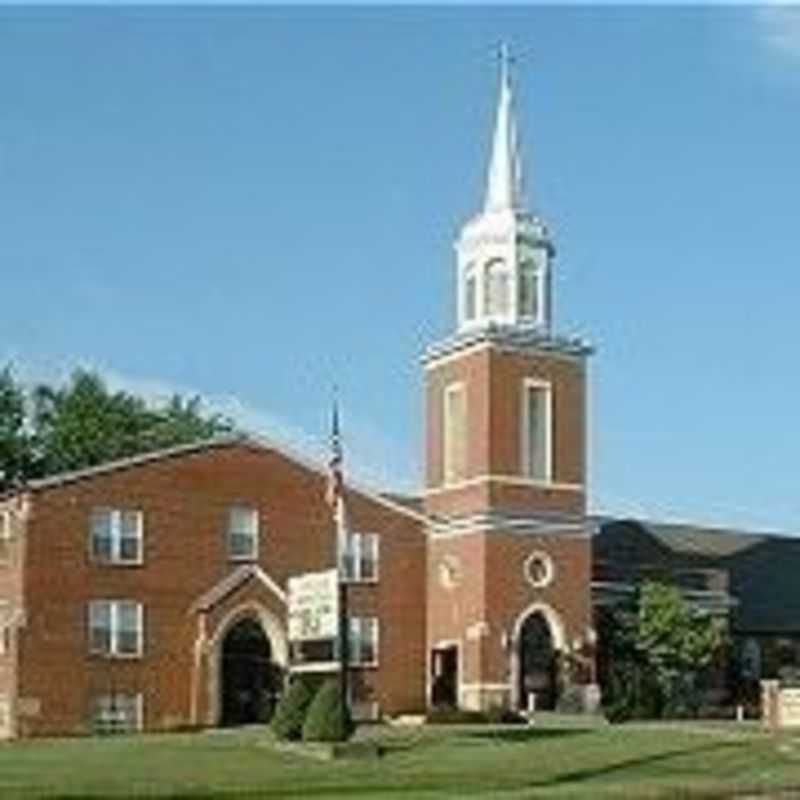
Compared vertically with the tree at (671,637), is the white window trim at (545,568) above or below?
above

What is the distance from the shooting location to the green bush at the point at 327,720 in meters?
46.2

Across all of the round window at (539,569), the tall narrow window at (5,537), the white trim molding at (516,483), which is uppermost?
the white trim molding at (516,483)

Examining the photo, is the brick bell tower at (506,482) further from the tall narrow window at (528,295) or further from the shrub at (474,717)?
the shrub at (474,717)

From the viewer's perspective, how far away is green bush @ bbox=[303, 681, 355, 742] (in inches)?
1821

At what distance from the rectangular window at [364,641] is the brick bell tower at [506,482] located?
1.96 metres

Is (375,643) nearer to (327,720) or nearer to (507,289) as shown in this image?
(507,289)

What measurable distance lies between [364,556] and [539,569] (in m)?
5.33

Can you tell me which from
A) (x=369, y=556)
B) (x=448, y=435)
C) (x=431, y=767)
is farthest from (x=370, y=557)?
(x=431, y=767)

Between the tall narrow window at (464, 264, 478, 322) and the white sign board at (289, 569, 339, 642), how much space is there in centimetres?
1923

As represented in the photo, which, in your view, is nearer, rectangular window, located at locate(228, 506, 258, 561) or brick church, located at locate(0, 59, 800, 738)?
brick church, located at locate(0, 59, 800, 738)

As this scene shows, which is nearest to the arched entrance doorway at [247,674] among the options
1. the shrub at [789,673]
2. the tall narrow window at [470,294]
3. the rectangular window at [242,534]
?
the rectangular window at [242,534]

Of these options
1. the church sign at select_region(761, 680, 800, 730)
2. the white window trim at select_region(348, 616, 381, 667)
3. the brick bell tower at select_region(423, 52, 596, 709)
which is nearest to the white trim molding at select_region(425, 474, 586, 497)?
the brick bell tower at select_region(423, 52, 596, 709)

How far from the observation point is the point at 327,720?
46.5m

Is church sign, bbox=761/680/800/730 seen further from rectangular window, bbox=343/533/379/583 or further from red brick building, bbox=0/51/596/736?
rectangular window, bbox=343/533/379/583
